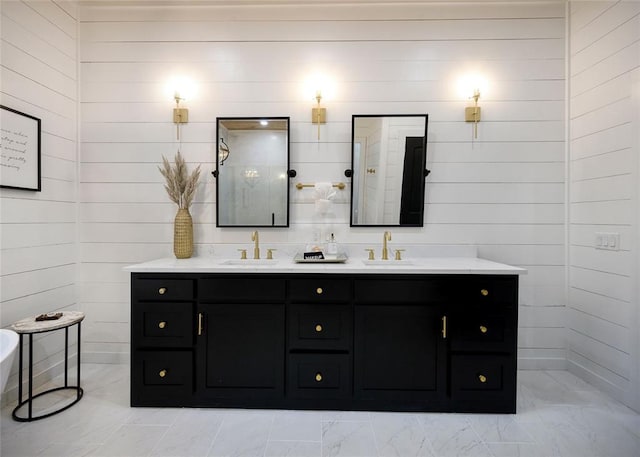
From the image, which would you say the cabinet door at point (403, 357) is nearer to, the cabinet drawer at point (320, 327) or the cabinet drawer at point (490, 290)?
the cabinet drawer at point (320, 327)

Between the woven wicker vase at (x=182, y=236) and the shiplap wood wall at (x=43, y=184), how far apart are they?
875mm

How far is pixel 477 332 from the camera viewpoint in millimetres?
1834

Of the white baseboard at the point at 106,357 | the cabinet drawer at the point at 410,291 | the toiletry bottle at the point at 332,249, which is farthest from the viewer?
the white baseboard at the point at 106,357

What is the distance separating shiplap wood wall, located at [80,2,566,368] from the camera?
2.38 meters

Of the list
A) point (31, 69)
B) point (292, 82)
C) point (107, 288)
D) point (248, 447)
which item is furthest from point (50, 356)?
point (292, 82)

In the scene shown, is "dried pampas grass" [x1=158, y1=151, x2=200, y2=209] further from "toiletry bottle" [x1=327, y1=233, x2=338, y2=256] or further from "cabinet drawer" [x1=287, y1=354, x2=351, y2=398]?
"cabinet drawer" [x1=287, y1=354, x2=351, y2=398]

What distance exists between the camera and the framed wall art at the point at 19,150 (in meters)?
1.88

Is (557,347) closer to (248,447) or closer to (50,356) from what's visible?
(248,447)

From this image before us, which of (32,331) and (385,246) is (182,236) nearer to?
(32,331)

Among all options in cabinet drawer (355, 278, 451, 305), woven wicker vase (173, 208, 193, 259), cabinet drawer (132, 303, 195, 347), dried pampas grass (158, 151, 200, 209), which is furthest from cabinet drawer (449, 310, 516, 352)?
dried pampas grass (158, 151, 200, 209)

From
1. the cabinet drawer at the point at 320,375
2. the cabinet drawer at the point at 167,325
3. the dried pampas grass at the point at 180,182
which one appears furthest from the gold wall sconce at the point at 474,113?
the cabinet drawer at the point at 167,325

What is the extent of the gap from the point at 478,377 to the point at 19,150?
327 centimetres

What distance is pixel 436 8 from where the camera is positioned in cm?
238

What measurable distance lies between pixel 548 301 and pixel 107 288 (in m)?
3.58
